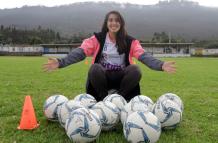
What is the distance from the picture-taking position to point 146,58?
19.5ft

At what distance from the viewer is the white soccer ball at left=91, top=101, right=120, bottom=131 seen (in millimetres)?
4859

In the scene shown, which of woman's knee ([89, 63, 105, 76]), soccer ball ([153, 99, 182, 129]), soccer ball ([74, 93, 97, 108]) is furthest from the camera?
woman's knee ([89, 63, 105, 76])

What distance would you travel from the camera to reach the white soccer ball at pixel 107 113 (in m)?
4.86

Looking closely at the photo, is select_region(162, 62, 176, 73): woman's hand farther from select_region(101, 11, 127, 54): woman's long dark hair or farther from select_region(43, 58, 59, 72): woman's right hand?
select_region(43, 58, 59, 72): woman's right hand

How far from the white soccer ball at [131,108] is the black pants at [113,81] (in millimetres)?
870

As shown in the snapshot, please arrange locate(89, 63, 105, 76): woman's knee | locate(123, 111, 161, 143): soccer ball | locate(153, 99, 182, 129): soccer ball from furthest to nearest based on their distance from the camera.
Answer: locate(89, 63, 105, 76): woman's knee → locate(153, 99, 182, 129): soccer ball → locate(123, 111, 161, 143): soccer ball

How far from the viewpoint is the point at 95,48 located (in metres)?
6.22

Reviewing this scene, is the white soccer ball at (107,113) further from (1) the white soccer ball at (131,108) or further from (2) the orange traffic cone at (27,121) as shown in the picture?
(2) the orange traffic cone at (27,121)

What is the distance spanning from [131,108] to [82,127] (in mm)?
870

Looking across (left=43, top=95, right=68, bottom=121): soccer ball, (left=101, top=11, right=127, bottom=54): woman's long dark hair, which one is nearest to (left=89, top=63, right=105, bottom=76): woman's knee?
(left=101, top=11, right=127, bottom=54): woman's long dark hair

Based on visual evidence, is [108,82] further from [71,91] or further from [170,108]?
[71,91]

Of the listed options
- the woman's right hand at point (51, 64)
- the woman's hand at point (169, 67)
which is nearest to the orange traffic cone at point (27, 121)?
the woman's right hand at point (51, 64)

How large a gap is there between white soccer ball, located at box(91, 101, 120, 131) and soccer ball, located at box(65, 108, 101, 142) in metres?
0.47

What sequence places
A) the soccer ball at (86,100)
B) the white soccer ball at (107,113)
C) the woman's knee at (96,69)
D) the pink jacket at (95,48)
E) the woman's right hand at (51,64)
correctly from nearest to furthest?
the white soccer ball at (107,113) < the soccer ball at (86,100) < the woman's right hand at (51,64) < the woman's knee at (96,69) < the pink jacket at (95,48)
